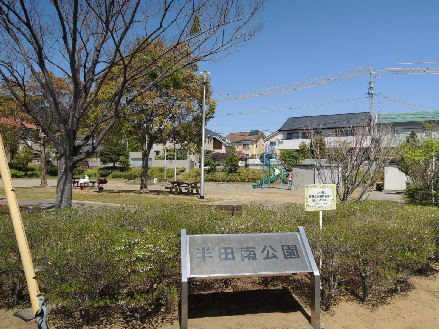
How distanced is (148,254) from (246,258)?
3.56 feet

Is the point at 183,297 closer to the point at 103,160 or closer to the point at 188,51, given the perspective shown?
the point at 188,51

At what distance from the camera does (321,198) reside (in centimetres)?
556

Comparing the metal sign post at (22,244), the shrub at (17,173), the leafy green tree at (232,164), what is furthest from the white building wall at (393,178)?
the shrub at (17,173)

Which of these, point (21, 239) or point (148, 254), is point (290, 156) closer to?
point (148, 254)

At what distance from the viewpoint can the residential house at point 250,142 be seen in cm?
5603

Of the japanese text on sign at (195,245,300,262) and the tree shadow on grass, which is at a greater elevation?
the japanese text on sign at (195,245,300,262)

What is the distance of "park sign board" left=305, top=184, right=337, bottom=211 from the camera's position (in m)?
5.55

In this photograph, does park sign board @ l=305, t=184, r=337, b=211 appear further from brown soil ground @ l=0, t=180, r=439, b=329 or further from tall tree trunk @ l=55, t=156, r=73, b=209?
tall tree trunk @ l=55, t=156, r=73, b=209

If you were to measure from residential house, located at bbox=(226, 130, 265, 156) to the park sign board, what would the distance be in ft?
164

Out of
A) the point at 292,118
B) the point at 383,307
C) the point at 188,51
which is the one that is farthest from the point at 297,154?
the point at 383,307

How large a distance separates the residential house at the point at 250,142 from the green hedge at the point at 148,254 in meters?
50.2

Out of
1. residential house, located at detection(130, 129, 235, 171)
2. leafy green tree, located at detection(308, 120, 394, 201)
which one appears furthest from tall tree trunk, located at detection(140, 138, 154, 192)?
residential house, located at detection(130, 129, 235, 171)

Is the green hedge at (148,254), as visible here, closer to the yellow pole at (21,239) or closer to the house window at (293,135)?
the yellow pole at (21,239)

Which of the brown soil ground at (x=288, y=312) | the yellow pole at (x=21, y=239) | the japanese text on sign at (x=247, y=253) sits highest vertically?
the yellow pole at (x=21, y=239)
